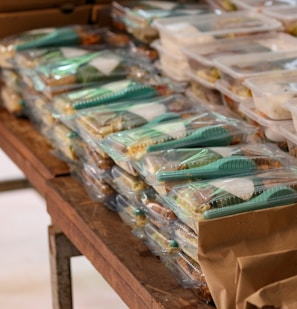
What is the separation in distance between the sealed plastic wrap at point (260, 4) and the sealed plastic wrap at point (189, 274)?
104cm

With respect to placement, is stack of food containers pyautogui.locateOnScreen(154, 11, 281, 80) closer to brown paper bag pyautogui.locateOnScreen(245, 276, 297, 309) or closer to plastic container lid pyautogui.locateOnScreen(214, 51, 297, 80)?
plastic container lid pyautogui.locateOnScreen(214, 51, 297, 80)

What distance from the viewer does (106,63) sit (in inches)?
87.7

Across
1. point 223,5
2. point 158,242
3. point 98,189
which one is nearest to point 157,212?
point 158,242

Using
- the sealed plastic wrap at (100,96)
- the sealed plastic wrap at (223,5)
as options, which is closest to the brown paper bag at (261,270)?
the sealed plastic wrap at (100,96)

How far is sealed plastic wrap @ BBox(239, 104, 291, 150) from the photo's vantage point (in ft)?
5.75

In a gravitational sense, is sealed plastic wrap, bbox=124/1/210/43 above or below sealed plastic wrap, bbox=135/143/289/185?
above

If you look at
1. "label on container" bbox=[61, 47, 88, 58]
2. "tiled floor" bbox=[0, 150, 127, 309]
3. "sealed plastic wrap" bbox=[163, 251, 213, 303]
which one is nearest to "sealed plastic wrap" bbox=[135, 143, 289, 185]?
"sealed plastic wrap" bbox=[163, 251, 213, 303]

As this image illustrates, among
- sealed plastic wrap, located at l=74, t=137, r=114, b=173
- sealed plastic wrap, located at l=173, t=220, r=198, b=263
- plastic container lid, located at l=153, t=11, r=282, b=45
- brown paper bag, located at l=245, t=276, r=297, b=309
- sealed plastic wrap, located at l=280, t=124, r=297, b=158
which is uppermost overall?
plastic container lid, located at l=153, t=11, r=282, b=45

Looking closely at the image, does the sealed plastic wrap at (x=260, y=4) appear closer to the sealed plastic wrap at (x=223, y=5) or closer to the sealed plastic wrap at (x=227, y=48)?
the sealed plastic wrap at (x=223, y=5)

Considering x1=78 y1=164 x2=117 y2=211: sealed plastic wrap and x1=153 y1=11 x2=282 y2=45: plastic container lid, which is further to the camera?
x1=153 y1=11 x2=282 y2=45: plastic container lid

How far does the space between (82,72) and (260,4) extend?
0.59 m

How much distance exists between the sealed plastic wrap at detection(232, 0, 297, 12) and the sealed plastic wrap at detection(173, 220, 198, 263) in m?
1.03

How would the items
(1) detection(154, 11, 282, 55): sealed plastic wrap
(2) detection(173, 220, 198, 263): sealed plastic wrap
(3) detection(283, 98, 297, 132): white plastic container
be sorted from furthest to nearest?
(1) detection(154, 11, 282, 55): sealed plastic wrap < (3) detection(283, 98, 297, 132): white plastic container < (2) detection(173, 220, 198, 263): sealed plastic wrap

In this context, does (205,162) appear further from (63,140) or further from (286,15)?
(286,15)
